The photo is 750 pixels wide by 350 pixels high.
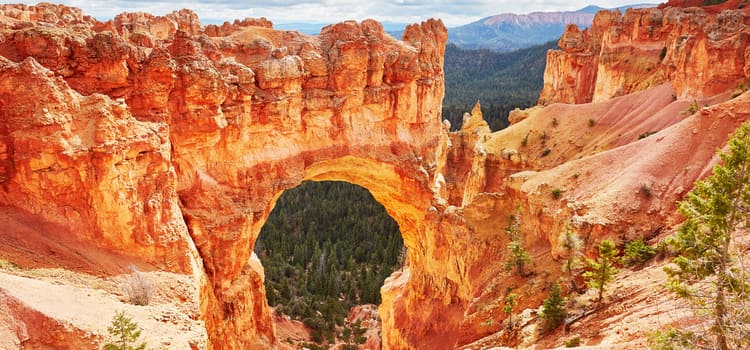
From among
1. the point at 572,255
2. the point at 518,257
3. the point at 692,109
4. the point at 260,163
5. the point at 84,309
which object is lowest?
the point at 518,257

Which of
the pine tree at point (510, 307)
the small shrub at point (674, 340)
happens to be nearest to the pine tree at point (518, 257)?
the pine tree at point (510, 307)

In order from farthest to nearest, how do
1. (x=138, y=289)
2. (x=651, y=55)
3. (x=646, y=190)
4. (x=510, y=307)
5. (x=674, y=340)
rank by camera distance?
1. (x=651, y=55)
2. (x=646, y=190)
3. (x=510, y=307)
4. (x=138, y=289)
5. (x=674, y=340)

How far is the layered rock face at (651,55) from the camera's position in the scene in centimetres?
3762

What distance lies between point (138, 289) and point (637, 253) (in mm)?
18600

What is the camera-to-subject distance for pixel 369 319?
48125 mm

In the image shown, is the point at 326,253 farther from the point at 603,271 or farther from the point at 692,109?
the point at 603,271

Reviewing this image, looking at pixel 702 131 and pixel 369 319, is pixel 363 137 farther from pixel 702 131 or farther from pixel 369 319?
pixel 369 319

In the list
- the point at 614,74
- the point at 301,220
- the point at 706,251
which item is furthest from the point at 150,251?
the point at 614,74

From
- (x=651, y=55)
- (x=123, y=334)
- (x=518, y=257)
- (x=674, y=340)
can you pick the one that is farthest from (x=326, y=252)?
(x=674, y=340)

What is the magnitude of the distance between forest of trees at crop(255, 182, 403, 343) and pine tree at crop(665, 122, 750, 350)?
3575 cm

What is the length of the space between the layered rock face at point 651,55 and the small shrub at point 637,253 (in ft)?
78.4

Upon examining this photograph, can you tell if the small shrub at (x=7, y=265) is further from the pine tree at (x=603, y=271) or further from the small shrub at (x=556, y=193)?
the small shrub at (x=556, y=193)

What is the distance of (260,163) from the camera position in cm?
2683

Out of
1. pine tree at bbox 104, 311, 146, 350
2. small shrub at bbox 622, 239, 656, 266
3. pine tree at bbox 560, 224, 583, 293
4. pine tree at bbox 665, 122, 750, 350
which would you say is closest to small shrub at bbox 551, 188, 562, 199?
pine tree at bbox 560, 224, 583, 293
